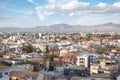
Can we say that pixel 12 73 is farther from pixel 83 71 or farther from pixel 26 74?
pixel 83 71

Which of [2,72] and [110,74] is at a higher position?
[2,72]

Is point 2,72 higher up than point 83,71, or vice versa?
point 2,72

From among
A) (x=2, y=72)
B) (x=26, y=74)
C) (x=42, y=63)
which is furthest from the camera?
(x=42, y=63)

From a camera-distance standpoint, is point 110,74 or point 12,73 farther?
point 110,74

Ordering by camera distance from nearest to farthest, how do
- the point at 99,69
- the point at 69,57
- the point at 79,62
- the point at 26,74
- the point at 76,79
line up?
the point at 26,74 → the point at 76,79 → the point at 99,69 → the point at 79,62 → the point at 69,57

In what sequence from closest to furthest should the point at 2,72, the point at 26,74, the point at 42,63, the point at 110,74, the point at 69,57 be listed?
the point at 2,72, the point at 26,74, the point at 110,74, the point at 42,63, the point at 69,57

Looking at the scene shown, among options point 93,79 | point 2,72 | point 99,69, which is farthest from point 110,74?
point 2,72

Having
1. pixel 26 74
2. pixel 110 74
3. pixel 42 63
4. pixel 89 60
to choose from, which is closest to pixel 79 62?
pixel 89 60

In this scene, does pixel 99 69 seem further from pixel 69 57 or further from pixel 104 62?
pixel 69 57

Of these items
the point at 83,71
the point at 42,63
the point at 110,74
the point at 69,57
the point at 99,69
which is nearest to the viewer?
the point at 110,74
